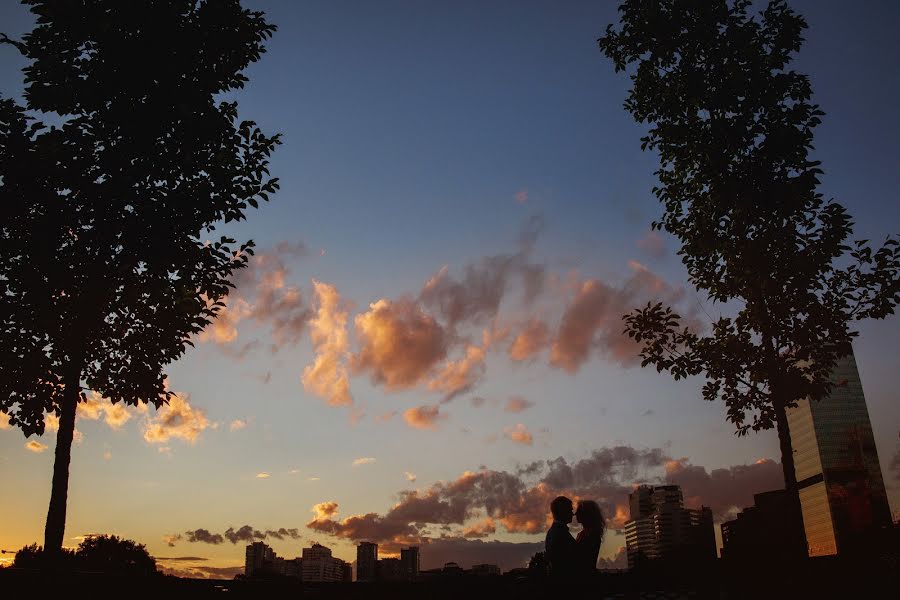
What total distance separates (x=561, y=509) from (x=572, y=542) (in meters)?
0.40

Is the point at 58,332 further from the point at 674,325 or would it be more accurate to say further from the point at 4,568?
the point at 674,325

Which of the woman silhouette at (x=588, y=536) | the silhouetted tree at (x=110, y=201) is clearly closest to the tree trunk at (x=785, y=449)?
the woman silhouette at (x=588, y=536)

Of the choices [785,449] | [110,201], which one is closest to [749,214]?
[785,449]

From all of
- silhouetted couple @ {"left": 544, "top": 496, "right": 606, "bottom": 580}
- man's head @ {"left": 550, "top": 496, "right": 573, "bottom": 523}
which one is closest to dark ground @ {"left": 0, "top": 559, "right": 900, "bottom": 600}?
silhouetted couple @ {"left": 544, "top": 496, "right": 606, "bottom": 580}

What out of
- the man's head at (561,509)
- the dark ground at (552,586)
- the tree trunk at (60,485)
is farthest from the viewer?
the tree trunk at (60,485)

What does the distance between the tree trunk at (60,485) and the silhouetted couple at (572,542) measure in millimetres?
10072

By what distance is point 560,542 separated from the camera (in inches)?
309

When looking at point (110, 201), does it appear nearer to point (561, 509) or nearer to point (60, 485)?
point (60, 485)

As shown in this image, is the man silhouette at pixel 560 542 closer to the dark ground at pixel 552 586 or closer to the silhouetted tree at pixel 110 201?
the dark ground at pixel 552 586

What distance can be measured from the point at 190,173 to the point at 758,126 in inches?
548

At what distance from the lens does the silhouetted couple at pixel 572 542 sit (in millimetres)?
7762

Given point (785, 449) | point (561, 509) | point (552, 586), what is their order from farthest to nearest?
point (785, 449) < point (561, 509) < point (552, 586)

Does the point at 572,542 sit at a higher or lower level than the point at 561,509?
lower

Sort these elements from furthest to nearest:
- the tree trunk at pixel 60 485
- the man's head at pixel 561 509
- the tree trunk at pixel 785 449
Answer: the tree trunk at pixel 785 449, the tree trunk at pixel 60 485, the man's head at pixel 561 509
